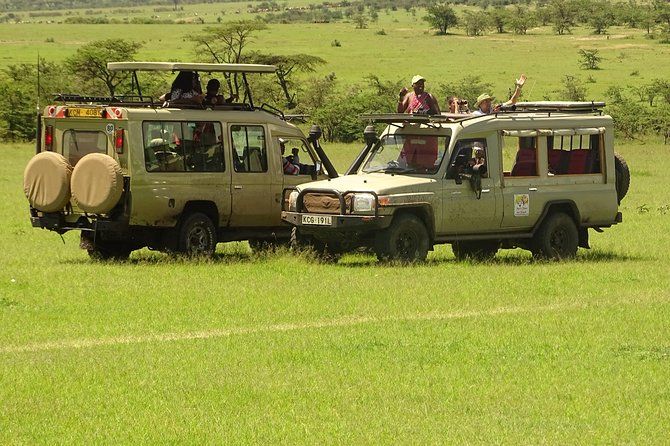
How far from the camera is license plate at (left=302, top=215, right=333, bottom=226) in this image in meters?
16.2

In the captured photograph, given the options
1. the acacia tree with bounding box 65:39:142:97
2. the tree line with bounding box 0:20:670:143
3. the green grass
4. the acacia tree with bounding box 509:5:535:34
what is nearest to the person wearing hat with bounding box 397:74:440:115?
the green grass

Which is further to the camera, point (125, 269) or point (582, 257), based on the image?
point (582, 257)

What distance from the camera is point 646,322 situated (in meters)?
12.4

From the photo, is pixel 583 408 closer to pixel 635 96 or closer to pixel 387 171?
pixel 387 171

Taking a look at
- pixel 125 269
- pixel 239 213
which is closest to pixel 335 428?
pixel 125 269

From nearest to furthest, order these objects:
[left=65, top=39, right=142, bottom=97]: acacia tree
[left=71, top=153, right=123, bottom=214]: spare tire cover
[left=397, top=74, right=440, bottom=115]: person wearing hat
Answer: [left=71, top=153, right=123, bottom=214]: spare tire cover
[left=397, top=74, right=440, bottom=115]: person wearing hat
[left=65, top=39, right=142, bottom=97]: acacia tree

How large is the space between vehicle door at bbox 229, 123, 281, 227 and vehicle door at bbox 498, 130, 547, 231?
2.84 meters

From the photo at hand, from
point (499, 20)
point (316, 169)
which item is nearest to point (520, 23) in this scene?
point (499, 20)

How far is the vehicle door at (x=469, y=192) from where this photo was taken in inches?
665

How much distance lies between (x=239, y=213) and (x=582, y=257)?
173 inches

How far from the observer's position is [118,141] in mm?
16547

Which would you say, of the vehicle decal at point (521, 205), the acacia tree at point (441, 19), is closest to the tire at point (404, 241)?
the vehicle decal at point (521, 205)

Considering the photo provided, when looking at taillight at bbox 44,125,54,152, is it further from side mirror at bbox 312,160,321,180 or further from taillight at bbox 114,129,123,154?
side mirror at bbox 312,160,321,180

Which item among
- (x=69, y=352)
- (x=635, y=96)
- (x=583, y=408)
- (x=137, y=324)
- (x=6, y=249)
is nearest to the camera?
(x=583, y=408)
